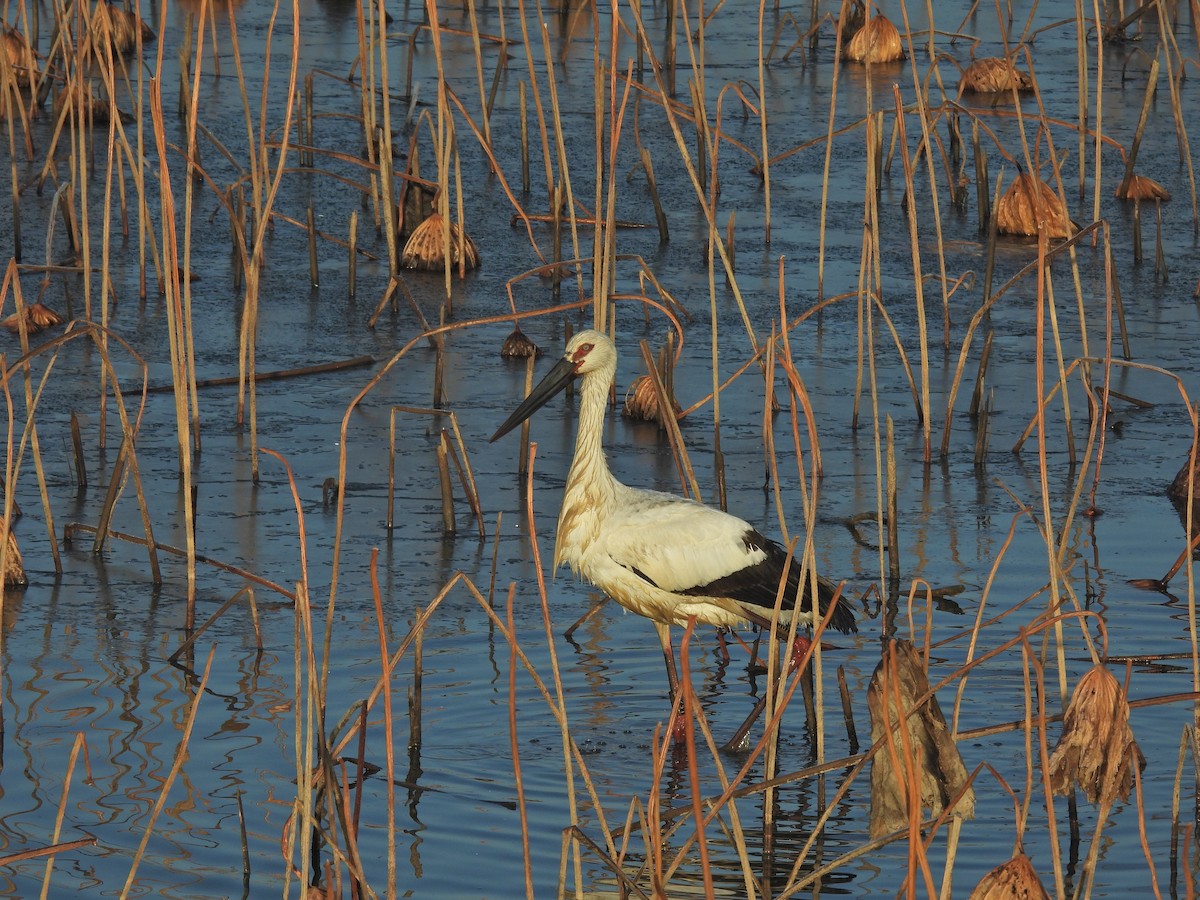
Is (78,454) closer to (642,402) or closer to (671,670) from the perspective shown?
→ (642,402)

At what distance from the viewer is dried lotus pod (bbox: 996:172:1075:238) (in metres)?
11.2

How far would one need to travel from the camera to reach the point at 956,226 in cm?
1232

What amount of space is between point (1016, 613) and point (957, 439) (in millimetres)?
2110

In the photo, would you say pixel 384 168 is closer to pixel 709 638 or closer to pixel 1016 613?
pixel 709 638

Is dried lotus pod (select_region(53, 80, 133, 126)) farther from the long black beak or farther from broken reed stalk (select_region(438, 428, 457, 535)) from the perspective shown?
the long black beak

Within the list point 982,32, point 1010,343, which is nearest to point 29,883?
point 1010,343

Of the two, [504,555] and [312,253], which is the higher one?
[312,253]

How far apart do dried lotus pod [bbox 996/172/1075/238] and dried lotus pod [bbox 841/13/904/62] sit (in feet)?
14.5

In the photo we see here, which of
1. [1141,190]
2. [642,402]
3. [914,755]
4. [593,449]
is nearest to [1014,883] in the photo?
[914,755]

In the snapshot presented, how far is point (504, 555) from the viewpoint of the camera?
24.5ft

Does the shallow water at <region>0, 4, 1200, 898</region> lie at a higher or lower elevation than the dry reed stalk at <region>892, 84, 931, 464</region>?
lower

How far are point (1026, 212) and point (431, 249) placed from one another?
11.7 feet

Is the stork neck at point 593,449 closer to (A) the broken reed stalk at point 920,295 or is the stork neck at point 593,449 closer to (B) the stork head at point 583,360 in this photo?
(B) the stork head at point 583,360

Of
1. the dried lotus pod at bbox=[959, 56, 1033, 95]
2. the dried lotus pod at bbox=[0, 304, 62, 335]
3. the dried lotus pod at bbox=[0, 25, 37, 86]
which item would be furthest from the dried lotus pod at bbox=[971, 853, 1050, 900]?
the dried lotus pod at bbox=[959, 56, 1033, 95]
